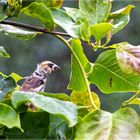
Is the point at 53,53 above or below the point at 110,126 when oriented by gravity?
below

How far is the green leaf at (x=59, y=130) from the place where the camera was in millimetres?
642

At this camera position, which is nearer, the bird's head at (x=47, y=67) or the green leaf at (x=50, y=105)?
the green leaf at (x=50, y=105)

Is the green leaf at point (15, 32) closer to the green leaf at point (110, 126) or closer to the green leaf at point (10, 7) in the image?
the green leaf at point (10, 7)

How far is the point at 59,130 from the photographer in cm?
64

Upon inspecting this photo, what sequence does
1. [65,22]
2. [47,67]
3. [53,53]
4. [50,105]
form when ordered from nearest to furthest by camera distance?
[50,105]
[65,22]
[47,67]
[53,53]

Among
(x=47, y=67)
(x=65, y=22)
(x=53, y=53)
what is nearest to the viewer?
(x=65, y=22)

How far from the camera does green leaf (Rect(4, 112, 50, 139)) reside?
641mm

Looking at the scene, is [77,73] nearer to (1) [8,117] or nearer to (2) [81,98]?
(2) [81,98]

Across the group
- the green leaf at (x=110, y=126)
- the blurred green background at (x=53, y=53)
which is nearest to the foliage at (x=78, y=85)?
the green leaf at (x=110, y=126)

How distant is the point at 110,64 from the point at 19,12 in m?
0.13

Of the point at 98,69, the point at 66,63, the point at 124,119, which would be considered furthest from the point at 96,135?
the point at 66,63

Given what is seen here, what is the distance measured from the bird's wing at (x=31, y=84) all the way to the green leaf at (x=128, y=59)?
0.41 feet

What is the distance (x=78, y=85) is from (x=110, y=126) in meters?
0.12

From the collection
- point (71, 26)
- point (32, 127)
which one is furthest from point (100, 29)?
point (32, 127)
